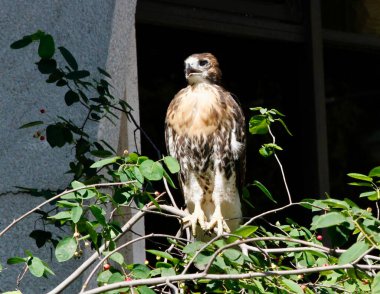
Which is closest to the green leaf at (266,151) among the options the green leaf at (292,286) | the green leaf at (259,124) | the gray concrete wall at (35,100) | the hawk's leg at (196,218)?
the green leaf at (259,124)

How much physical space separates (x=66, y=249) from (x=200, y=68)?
1607 mm

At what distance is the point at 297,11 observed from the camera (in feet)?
16.3

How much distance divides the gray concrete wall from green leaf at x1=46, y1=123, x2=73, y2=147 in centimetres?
70

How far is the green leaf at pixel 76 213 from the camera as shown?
2.26 m

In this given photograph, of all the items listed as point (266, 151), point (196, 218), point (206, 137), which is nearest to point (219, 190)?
point (206, 137)

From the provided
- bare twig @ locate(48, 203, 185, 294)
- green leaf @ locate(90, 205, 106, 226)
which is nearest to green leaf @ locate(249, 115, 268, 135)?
bare twig @ locate(48, 203, 185, 294)

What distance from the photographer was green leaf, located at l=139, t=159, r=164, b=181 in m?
2.33

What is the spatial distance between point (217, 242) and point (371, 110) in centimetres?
365

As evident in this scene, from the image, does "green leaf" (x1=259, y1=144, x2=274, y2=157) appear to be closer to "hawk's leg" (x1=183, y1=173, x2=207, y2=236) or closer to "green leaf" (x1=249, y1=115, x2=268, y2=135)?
"green leaf" (x1=249, y1=115, x2=268, y2=135)

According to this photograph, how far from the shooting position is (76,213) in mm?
2275

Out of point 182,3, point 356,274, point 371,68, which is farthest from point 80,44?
A: point 371,68

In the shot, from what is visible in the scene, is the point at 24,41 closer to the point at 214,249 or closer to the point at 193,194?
the point at 214,249

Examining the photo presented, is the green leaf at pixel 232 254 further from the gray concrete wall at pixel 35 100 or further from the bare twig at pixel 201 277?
the gray concrete wall at pixel 35 100

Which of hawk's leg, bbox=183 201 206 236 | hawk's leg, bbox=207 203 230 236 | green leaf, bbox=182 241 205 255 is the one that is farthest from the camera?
hawk's leg, bbox=207 203 230 236
